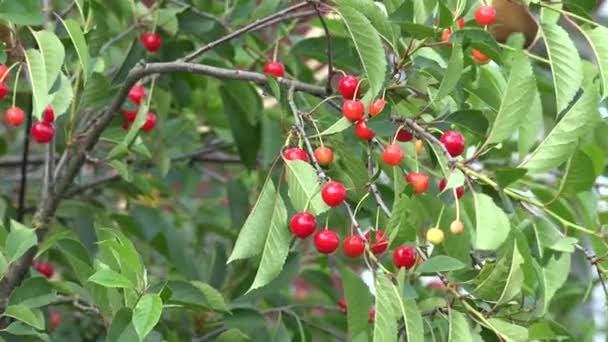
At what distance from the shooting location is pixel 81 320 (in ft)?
7.99

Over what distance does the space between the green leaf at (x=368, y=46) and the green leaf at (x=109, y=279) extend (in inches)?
14.1

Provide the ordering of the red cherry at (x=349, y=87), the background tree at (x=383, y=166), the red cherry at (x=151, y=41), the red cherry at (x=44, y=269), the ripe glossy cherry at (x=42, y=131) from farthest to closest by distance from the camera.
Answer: the red cherry at (x=44, y=269)
the red cherry at (x=151, y=41)
the ripe glossy cherry at (x=42, y=131)
the red cherry at (x=349, y=87)
the background tree at (x=383, y=166)

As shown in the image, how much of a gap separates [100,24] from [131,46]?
0.32 feet

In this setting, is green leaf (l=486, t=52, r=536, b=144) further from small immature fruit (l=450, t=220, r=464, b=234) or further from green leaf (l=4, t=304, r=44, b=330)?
green leaf (l=4, t=304, r=44, b=330)

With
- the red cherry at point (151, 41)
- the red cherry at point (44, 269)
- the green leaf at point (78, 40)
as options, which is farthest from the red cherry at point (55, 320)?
the green leaf at point (78, 40)

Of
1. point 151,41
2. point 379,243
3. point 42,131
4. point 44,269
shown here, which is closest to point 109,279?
point 379,243

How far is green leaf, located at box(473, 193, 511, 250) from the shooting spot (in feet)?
3.82

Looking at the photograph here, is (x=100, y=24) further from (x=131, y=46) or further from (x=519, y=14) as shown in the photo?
(x=519, y=14)

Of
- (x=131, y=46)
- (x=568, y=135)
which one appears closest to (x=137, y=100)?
(x=131, y=46)

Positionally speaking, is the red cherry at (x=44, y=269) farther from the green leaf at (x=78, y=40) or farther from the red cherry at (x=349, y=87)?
the red cherry at (x=349, y=87)

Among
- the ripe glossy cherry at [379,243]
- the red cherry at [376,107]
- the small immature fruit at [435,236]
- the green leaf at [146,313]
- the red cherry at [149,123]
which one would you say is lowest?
the red cherry at [149,123]

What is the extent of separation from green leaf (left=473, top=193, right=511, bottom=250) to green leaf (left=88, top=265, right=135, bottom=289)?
407 millimetres

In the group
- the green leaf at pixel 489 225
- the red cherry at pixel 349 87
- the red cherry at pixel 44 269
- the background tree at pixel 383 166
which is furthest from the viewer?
the red cherry at pixel 44 269

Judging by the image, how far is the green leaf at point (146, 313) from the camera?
3.96 feet
